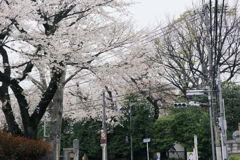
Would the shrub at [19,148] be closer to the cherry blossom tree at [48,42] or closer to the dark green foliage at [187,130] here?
the cherry blossom tree at [48,42]

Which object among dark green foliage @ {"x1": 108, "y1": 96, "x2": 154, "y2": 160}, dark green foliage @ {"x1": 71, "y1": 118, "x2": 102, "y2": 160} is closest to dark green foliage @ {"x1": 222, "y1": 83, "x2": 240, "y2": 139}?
dark green foliage @ {"x1": 108, "y1": 96, "x2": 154, "y2": 160}

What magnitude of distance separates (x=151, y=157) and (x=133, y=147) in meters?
3.11

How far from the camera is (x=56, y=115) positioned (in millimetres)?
12922

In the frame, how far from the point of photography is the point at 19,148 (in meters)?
7.74

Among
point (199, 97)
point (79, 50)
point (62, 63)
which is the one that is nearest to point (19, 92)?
point (62, 63)

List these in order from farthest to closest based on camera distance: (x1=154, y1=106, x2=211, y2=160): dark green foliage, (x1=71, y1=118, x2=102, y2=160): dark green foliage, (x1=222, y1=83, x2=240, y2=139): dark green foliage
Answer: (x1=71, y1=118, x2=102, y2=160): dark green foliage → (x1=222, y1=83, x2=240, y2=139): dark green foliage → (x1=154, y1=106, x2=211, y2=160): dark green foliage

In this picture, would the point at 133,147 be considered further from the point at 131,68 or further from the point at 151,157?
the point at 131,68

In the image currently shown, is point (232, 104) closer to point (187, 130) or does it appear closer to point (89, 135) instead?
point (187, 130)

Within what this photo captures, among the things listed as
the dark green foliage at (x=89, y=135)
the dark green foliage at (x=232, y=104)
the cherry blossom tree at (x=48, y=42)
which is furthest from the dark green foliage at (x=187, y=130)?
the cherry blossom tree at (x=48, y=42)

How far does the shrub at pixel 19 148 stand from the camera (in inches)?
289

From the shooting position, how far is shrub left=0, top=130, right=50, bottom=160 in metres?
7.34

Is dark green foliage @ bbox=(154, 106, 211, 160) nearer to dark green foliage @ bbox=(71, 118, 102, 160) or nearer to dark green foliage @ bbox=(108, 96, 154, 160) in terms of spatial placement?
dark green foliage @ bbox=(108, 96, 154, 160)

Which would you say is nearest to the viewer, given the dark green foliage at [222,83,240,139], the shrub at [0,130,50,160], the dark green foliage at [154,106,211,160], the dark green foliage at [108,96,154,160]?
the shrub at [0,130,50,160]

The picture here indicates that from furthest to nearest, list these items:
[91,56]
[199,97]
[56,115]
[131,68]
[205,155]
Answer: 1. [199,97]
2. [205,155]
3. [56,115]
4. [131,68]
5. [91,56]
